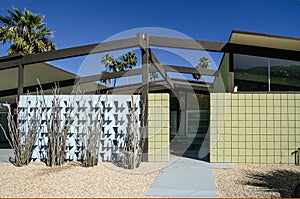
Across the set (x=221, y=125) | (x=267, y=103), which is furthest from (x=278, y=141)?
(x=221, y=125)

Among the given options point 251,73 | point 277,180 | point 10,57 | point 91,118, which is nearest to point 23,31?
point 10,57

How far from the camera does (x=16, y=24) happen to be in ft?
48.1

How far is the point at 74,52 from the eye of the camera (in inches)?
302

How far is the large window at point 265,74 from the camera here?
8164mm

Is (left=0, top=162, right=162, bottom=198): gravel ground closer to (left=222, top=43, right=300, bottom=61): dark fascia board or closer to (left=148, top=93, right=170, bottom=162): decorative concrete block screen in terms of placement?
(left=148, top=93, right=170, bottom=162): decorative concrete block screen

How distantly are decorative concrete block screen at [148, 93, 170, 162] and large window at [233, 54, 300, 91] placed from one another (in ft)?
8.43

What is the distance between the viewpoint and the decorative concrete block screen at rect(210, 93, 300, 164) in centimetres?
764

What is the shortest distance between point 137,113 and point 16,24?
10281 mm

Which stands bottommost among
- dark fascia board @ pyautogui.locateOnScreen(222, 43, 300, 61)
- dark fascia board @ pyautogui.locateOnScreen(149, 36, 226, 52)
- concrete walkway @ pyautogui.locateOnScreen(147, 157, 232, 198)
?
concrete walkway @ pyautogui.locateOnScreen(147, 157, 232, 198)

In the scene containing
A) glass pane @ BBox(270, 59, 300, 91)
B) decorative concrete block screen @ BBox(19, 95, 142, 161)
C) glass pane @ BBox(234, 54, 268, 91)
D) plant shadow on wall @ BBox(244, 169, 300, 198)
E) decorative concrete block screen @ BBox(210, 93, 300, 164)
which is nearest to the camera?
plant shadow on wall @ BBox(244, 169, 300, 198)

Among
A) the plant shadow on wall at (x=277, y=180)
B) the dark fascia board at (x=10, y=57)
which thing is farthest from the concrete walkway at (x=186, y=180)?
the dark fascia board at (x=10, y=57)

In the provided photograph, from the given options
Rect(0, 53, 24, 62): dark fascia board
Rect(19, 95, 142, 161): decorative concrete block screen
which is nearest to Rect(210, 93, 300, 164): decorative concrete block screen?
Rect(19, 95, 142, 161): decorative concrete block screen

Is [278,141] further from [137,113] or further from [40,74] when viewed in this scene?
[40,74]

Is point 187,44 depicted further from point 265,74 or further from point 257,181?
point 257,181
